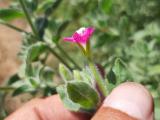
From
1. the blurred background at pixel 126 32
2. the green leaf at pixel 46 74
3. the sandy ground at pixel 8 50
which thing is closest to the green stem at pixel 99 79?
the blurred background at pixel 126 32

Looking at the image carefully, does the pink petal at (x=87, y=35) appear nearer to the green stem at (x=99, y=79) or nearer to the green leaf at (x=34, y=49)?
the green stem at (x=99, y=79)

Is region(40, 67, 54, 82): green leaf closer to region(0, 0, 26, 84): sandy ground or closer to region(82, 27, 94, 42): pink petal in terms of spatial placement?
region(82, 27, 94, 42): pink petal

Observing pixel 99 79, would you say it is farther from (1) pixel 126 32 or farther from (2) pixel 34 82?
(1) pixel 126 32

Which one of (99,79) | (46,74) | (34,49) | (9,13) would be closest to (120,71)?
(99,79)

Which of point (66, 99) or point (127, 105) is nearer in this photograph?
point (127, 105)

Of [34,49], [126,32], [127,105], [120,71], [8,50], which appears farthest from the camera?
[8,50]

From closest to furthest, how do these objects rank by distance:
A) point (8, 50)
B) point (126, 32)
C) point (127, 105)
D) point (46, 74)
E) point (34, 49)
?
point (127, 105) → point (34, 49) → point (46, 74) → point (126, 32) → point (8, 50)

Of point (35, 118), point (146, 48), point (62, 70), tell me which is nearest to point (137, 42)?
point (146, 48)
